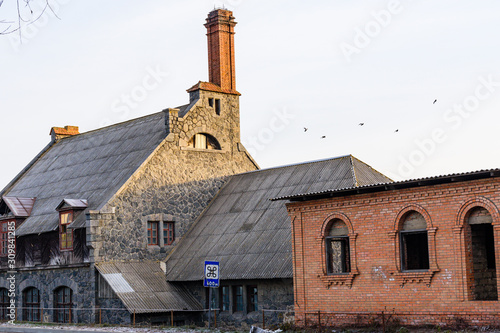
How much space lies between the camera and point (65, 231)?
110 ft

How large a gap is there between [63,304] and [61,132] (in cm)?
1550

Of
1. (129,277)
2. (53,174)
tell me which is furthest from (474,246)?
(53,174)

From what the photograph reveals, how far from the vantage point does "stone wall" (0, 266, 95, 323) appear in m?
31.6

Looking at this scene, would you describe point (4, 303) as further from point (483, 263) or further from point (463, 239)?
point (463, 239)

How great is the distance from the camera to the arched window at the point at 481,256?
20484 mm

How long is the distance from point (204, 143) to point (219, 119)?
1.44 m

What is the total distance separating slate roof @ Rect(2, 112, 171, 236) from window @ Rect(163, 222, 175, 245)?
2887 millimetres

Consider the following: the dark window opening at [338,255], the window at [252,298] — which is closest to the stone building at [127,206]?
the window at [252,298]

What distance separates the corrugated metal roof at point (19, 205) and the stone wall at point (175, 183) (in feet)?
23.9

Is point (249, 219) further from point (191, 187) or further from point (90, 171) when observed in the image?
point (90, 171)

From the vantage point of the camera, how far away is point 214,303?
101 feet

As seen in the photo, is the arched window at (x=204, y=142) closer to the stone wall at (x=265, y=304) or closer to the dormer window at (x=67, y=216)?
the dormer window at (x=67, y=216)

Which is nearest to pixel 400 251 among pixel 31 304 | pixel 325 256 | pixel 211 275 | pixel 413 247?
pixel 325 256

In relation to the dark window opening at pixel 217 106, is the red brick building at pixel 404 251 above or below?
below
